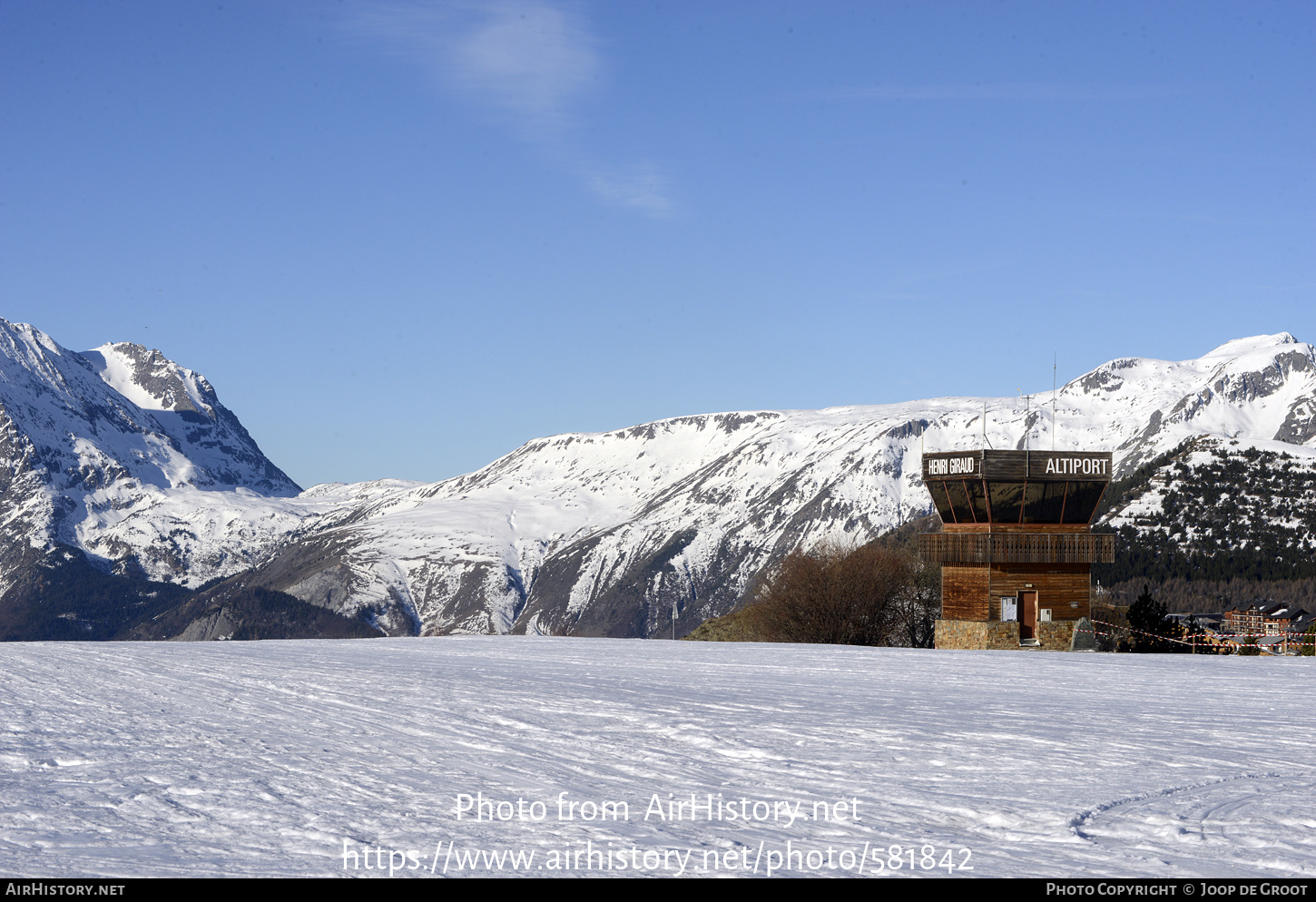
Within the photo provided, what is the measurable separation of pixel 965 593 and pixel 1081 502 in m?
8.06

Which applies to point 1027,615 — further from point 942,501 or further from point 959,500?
point 942,501

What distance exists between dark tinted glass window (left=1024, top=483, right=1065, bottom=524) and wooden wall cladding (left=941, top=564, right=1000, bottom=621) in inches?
170

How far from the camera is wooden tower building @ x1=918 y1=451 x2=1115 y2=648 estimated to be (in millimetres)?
62750

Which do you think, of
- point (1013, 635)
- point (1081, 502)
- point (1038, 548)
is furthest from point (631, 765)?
point (1081, 502)

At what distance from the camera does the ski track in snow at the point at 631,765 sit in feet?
37.8

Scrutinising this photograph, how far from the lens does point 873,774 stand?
50.7 ft

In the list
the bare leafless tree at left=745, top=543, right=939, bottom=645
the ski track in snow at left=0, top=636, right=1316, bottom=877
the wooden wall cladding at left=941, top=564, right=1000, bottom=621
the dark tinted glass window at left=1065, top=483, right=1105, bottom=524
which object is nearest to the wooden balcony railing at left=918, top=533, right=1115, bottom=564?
the wooden wall cladding at left=941, top=564, right=1000, bottom=621

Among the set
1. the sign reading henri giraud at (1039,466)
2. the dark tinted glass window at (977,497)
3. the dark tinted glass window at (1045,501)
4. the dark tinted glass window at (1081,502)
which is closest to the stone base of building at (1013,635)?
the dark tinted glass window at (1081,502)

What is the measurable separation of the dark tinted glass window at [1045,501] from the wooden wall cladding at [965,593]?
4315 mm

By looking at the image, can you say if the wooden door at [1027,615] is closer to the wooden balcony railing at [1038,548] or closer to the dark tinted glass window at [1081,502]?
the wooden balcony railing at [1038,548]

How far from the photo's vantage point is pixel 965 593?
64.8 m

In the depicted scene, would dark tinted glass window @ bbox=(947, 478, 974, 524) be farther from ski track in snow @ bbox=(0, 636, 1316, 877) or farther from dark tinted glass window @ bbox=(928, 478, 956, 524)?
ski track in snow @ bbox=(0, 636, 1316, 877)
